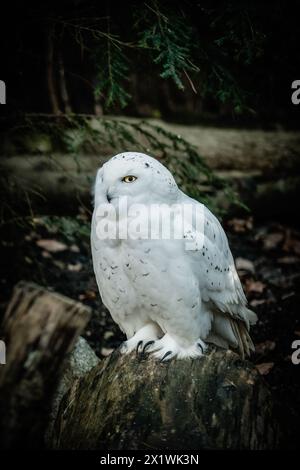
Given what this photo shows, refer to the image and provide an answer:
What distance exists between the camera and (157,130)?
13.0ft

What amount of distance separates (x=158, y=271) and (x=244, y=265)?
2.90m

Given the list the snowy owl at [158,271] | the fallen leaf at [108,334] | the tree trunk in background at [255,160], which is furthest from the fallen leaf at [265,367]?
the tree trunk in background at [255,160]

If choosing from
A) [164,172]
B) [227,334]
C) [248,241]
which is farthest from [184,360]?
[248,241]

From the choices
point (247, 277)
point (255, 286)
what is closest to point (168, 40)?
point (255, 286)

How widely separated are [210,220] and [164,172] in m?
0.43

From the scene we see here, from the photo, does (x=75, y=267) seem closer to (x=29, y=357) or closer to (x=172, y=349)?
(x=172, y=349)

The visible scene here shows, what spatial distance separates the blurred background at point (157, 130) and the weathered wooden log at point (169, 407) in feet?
0.84

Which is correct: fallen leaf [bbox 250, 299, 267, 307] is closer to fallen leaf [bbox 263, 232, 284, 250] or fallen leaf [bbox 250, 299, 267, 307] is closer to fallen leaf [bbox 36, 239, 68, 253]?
fallen leaf [bbox 263, 232, 284, 250]

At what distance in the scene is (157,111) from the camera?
632 centimetres

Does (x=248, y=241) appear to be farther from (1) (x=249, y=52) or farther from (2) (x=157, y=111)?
(1) (x=249, y=52)

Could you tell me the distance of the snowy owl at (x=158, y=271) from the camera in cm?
269

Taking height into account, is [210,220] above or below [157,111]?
below

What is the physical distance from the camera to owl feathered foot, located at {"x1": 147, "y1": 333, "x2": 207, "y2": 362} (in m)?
2.87

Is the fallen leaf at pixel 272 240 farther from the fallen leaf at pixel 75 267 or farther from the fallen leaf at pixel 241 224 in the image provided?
the fallen leaf at pixel 75 267
